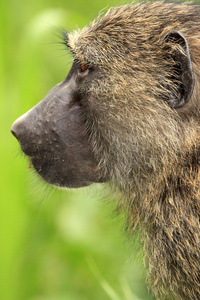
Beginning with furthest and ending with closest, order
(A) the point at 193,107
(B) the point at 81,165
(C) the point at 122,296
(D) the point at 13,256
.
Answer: (D) the point at 13,256 → (C) the point at 122,296 → (B) the point at 81,165 → (A) the point at 193,107

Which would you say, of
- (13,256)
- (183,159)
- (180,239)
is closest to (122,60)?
(183,159)

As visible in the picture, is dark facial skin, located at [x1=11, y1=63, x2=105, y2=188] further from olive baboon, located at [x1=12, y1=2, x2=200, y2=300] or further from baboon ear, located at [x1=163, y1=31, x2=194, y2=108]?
baboon ear, located at [x1=163, y1=31, x2=194, y2=108]

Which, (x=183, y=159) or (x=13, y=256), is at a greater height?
(x=183, y=159)

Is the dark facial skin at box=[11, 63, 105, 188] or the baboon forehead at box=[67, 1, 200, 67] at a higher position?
the baboon forehead at box=[67, 1, 200, 67]

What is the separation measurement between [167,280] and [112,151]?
679mm

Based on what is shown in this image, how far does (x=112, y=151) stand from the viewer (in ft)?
10.1

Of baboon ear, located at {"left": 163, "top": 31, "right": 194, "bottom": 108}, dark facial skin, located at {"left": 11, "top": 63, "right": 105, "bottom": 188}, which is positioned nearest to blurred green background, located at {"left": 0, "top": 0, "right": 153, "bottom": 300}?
dark facial skin, located at {"left": 11, "top": 63, "right": 105, "bottom": 188}

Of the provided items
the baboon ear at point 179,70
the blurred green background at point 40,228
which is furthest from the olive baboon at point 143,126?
the blurred green background at point 40,228

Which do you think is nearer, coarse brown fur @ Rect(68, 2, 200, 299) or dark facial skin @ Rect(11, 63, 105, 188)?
coarse brown fur @ Rect(68, 2, 200, 299)

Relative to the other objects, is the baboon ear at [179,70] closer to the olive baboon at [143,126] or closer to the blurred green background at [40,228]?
the olive baboon at [143,126]

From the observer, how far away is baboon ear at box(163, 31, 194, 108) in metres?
2.84

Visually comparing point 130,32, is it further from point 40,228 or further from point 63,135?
point 40,228

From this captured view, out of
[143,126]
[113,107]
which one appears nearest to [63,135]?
[113,107]

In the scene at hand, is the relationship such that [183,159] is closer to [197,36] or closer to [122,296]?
[197,36]
